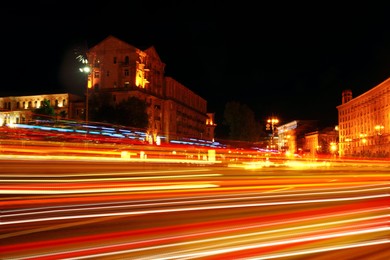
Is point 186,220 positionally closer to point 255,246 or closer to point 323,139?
point 255,246

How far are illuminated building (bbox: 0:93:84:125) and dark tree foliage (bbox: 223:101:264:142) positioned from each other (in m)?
31.2

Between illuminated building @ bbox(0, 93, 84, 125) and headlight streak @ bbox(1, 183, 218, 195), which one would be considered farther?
illuminated building @ bbox(0, 93, 84, 125)

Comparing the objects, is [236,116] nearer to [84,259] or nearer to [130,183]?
[130,183]

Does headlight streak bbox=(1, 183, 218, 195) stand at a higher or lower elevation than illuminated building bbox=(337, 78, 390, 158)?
lower

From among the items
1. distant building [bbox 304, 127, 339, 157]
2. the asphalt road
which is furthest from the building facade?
distant building [bbox 304, 127, 339, 157]

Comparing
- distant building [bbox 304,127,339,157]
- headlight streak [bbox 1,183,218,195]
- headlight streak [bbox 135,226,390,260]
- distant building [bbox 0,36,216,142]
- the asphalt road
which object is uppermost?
distant building [bbox 0,36,216,142]

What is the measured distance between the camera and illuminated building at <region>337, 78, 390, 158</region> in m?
93.3

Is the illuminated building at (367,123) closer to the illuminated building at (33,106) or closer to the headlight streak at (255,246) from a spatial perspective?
the illuminated building at (33,106)

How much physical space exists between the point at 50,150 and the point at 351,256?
17.9 metres

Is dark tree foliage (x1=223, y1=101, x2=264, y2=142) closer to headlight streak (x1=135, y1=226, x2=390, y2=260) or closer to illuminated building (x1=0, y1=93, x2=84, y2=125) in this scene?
illuminated building (x1=0, y1=93, x2=84, y2=125)

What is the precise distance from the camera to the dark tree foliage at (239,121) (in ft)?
302

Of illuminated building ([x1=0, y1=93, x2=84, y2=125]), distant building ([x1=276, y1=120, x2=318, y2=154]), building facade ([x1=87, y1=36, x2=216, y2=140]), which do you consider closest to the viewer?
building facade ([x1=87, y1=36, x2=216, y2=140])

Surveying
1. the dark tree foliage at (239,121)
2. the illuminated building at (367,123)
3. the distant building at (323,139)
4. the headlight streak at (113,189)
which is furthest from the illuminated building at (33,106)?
the distant building at (323,139)

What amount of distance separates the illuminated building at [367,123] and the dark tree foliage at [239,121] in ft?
74.4
